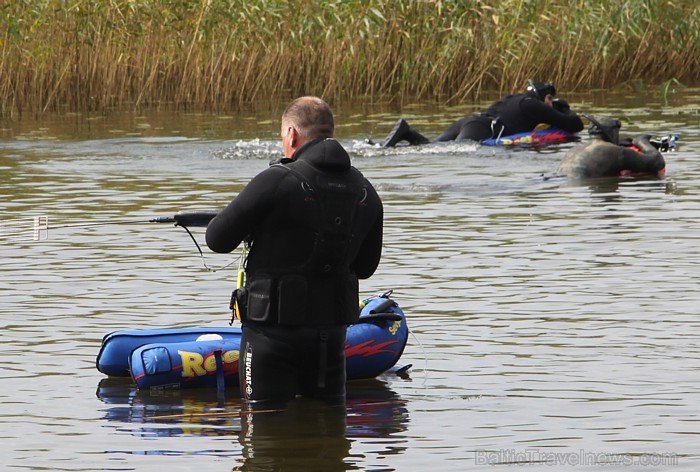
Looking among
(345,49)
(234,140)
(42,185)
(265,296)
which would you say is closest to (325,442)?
(265,296)

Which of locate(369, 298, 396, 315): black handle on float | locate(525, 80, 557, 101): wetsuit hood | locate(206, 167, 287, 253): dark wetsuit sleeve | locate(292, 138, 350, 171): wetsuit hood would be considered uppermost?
locate(292, 138, 350, 171): wetsuit hood

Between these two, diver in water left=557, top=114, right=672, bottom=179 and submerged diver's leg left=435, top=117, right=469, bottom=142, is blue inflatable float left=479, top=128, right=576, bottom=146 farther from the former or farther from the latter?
diver in water left=557, top=114, right=672, bottom=179

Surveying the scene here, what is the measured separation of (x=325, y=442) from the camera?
674cm

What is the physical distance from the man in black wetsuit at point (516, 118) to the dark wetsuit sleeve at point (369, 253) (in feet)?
40.5

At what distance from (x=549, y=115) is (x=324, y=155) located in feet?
43.9

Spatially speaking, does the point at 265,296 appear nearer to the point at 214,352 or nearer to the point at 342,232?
the point at 342,232

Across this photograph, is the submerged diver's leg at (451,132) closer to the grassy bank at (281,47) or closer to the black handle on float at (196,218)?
the grassy bank at (281,47)

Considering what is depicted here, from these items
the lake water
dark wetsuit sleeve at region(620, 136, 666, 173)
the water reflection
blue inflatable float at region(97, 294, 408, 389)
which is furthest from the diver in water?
the water reflection

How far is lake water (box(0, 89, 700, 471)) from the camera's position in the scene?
6664 millimetres

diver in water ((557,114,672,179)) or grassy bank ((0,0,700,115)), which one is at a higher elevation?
grassy bank ((0,0,700,115))

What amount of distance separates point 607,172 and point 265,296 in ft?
35.1

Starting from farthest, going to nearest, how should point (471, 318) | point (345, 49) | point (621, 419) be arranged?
1. point (345, 49)
2. point (471, 318)
3. point (621, 419)
